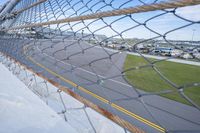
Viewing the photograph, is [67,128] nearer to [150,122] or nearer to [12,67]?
[12,67]

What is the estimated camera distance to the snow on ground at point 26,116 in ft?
1.80

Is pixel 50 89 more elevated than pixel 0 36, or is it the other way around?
pixel 0 36

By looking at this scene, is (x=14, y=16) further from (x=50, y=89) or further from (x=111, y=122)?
(x=111, y=122)

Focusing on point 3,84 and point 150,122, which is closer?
point 3,84

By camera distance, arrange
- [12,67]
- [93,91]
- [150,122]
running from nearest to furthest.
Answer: [12,67] < [150,122] < [93,91]

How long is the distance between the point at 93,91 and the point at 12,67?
484cm

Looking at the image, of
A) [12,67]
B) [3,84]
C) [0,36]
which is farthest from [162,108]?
[3,84]

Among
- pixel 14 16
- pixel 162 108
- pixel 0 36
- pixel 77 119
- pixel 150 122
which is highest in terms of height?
pixel 14 16

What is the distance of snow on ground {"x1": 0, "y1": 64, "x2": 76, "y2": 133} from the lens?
55 centimetres

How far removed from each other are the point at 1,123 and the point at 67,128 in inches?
7.1

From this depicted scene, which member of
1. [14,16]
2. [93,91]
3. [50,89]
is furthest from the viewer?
[93,91]

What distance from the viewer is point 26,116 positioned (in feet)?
1.99

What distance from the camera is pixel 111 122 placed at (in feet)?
1.92

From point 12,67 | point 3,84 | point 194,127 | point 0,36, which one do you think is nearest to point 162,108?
point 194,127
